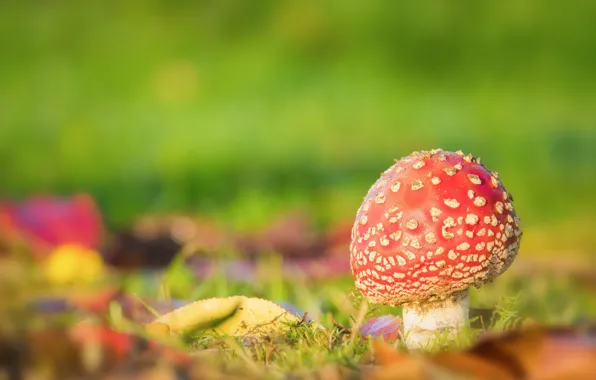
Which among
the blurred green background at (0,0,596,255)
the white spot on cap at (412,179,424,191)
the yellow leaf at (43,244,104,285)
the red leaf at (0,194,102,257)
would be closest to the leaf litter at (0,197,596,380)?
the white spot on cap at (412,179,424,191)

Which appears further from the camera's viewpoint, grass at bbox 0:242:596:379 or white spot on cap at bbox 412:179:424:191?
white spot on cap at bbox 412:179:424:191

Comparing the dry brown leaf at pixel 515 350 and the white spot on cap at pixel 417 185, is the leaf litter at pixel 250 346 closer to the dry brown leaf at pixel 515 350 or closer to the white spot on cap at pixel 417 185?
the dry brown leaf at pixel 515 350

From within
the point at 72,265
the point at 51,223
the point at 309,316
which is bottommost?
the point at 72,265

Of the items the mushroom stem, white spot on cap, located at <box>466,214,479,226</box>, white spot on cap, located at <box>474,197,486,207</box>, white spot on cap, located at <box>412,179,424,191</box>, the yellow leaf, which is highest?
white spot on cap, located at <box>412,179,424,191</box>

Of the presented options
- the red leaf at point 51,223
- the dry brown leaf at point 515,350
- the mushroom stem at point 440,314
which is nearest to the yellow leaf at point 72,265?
the red leaf at point 51,223

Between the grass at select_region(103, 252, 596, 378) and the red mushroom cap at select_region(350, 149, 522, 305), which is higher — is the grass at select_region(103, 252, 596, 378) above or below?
below

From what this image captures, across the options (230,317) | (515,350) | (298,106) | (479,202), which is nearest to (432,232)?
(479,202)

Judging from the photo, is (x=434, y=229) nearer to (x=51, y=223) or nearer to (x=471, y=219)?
(x=471, y=219)

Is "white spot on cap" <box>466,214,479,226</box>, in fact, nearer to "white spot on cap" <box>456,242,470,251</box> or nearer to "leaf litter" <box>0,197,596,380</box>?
"white spot on cap" <box>456,242,470,251</box>
